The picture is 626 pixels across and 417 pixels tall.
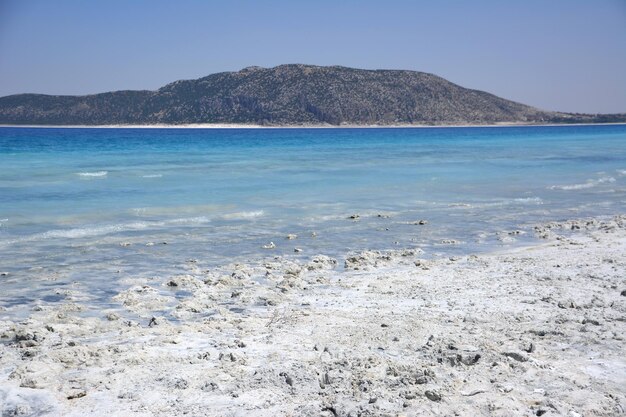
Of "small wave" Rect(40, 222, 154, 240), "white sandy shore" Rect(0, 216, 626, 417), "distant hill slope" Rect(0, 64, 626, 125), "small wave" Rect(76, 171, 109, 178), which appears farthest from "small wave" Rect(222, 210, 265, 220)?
"distant hill slope" Rect(0, 64, 626, 125)

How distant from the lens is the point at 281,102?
129 m

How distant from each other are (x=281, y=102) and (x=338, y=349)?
414 ft

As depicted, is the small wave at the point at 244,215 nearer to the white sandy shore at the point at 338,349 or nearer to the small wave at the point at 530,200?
the white sandy shore at the point at 338,349

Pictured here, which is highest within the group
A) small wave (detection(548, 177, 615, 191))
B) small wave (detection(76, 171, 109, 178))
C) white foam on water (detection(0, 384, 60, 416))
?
small wave (detection(76, 171, 109, 178))

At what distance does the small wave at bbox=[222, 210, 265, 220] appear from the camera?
579 inches

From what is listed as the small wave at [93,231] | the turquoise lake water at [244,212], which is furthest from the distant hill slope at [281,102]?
the small wave at [93,231]

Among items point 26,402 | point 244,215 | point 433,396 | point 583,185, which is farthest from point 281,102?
point 433,396

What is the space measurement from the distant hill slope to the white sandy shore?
118m

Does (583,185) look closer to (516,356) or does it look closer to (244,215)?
(244,215)

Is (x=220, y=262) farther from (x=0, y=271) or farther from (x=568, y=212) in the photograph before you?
(x=568, y=212)

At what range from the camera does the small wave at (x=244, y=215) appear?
579 inches

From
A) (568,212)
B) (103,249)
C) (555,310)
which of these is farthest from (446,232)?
(103,249)

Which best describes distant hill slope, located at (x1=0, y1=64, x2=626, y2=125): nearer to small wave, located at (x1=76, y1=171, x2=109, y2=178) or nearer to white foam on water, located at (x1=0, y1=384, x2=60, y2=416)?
small wave, located at (x1=76, y1=171, x2=109, y2=178)

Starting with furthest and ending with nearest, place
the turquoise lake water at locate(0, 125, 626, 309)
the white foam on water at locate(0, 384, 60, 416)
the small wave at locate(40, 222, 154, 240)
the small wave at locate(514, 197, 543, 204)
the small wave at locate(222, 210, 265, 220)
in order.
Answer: the small wave at locate(514, 197, 543, 204) → the small wave at locate(222, 210, 265, 220) → the small wave at locate(40, 222, 154, 240) → the turquoise lake water at locate(0, 125, 626, 309) → the white foam on water at locate(0, 384, 60, 416)
